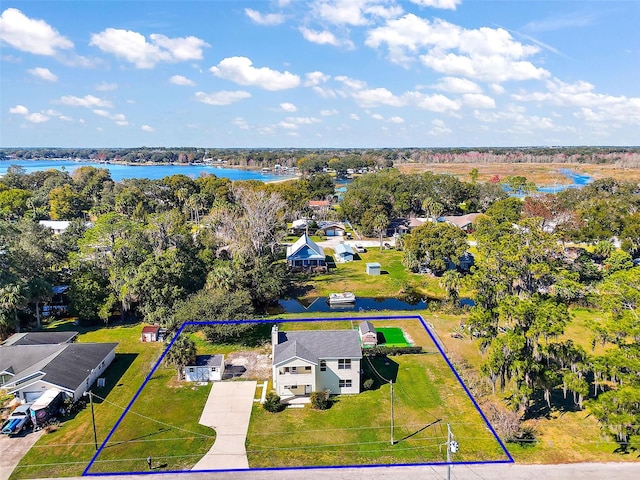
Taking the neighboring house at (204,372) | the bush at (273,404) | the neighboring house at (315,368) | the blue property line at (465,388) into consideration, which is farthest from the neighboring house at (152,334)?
the blue property line at (465,388)

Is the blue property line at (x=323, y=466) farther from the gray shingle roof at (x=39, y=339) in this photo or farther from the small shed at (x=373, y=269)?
the small shed at (x=373, y=269)

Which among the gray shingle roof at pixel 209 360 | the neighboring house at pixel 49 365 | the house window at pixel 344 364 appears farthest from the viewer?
the gray shingle roof at pixel 209 360

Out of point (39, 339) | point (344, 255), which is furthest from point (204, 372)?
point (344, 255)

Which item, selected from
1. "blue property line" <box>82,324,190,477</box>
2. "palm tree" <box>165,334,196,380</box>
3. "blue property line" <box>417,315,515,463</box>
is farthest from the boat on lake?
"palm tree" <box>165,334,196,380</box>

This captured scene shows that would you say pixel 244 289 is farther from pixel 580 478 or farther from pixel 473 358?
pixel 580 478

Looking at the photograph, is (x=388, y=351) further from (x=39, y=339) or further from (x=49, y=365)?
(x=39, y=339)

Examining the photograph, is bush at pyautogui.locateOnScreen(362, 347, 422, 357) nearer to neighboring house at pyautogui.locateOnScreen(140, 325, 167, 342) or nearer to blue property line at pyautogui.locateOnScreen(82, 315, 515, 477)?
blue property line at pyautogui.locateOnScreen(82, 315, 515, 477)
